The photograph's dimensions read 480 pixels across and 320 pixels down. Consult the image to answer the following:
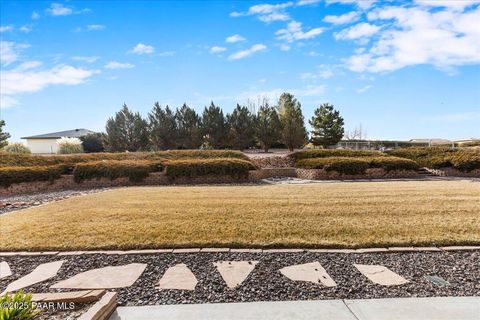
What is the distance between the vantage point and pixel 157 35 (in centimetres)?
917

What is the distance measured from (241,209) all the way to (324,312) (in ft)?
12.5

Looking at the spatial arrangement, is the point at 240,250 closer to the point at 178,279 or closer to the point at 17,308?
the point at 178,279

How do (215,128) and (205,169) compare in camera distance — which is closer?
(205,169)

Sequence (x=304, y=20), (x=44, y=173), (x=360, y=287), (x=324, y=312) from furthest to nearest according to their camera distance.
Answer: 1. (x=44, y=173)
2. (x=304, y=20)
3. (x=360, y=287)
4. (x=324, y=312)

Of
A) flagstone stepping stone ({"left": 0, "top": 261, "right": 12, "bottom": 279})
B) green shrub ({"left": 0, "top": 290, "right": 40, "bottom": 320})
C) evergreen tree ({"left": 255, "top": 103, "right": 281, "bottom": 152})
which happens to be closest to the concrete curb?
flagstone stepping stone ({"left": 0, "top": 261, "right": 12, "bottom": 279})

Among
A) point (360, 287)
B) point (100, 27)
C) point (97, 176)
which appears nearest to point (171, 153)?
point (97, 176)

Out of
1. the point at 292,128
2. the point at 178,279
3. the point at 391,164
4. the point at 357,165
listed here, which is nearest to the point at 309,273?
the point at 178,279

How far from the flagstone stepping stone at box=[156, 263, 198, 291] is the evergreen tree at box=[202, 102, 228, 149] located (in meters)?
21.6

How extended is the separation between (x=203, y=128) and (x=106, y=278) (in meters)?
22.0

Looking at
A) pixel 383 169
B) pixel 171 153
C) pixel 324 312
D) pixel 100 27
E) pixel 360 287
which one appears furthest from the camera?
pixel 171 153

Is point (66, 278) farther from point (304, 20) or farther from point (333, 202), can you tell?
point (304, 20)

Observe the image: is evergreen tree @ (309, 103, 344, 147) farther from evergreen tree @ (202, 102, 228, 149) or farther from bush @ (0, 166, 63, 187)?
bush @ (0, 166, 63, 187)

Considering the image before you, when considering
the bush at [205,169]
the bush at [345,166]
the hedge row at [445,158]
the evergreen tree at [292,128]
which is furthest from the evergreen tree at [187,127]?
the hedge row at [445,158]

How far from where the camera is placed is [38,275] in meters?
3.35
